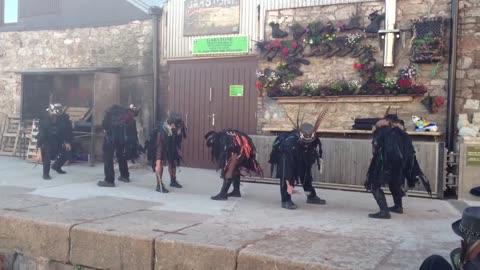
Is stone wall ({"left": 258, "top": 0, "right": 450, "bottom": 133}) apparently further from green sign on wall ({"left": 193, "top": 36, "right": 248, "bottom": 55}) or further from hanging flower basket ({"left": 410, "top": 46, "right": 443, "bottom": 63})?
green sign on wall ({"left": 193, "top": 36, "right": 248, "bottom": 55})

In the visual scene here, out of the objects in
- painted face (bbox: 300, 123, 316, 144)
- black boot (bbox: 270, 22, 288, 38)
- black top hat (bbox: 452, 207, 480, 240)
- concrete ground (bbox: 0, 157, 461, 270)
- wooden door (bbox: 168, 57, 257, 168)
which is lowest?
concrete ground (bbox: 0, 157, 461, 270)

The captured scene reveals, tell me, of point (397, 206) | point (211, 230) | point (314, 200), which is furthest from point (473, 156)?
point (211, 230)

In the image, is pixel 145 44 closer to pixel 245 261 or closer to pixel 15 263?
pixel 15 263

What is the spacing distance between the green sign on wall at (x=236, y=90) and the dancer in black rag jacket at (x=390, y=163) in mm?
4669

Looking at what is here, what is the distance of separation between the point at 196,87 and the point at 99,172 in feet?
9.61

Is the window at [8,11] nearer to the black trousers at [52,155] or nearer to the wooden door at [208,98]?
the wooden door at [208,98]

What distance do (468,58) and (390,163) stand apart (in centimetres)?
357

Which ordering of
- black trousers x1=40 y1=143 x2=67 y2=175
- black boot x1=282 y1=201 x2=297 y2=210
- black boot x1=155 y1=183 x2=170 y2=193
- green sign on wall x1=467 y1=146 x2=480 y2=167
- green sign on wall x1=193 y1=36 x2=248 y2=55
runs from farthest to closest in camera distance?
green sign on wall x1=193 y1=36 x2=248 y2=55 < black trousers x1=40 y1=143 x2=67 y2=175 < black boot x1=155 y1=183 x2=170 y2=193 < green sign on wall x1=467 y1=146 x2=480 y2=167 < black boot x1=282 y1=201 x2=297 y2=210

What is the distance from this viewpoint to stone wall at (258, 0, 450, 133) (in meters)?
9.48

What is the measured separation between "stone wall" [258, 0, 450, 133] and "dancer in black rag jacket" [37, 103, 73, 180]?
413 centimetres

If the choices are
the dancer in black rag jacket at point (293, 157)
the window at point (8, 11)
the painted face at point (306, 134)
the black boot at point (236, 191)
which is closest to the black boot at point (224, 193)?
the black boot at point (236, 191)

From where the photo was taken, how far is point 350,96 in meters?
10.0

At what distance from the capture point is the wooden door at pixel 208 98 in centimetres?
1128

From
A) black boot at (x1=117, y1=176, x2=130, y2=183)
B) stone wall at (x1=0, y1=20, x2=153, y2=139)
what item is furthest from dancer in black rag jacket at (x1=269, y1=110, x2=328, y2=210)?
stone wall at (x1=0, y1=20, x2=153, y2=139)
